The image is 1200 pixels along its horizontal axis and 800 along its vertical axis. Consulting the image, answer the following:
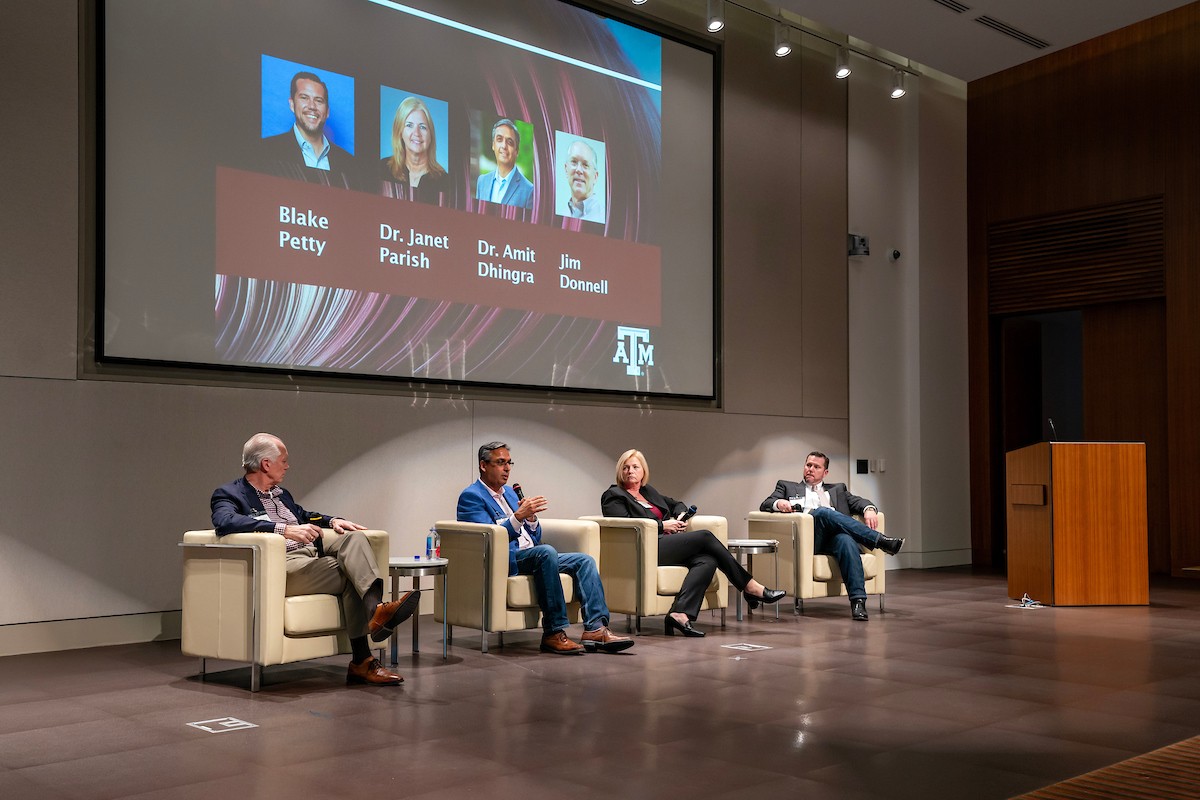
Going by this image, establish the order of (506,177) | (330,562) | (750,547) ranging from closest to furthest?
(330,562)
(750,547)
(506,177)

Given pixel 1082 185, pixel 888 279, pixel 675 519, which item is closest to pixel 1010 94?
pixel 1082 185

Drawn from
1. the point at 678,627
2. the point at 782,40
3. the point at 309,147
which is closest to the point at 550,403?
the point at 678,627

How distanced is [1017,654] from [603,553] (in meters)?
2.28

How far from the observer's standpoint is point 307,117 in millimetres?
6508

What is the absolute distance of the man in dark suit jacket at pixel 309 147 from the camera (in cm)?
636

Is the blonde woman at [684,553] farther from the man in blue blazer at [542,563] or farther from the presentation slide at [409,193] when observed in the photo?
the presentation slide at [409,193]

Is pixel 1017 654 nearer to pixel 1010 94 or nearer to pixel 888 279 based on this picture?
pixel 888 279

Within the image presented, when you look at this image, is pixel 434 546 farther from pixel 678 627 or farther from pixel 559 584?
pixel 678 627

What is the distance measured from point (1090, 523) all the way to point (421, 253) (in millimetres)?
4712

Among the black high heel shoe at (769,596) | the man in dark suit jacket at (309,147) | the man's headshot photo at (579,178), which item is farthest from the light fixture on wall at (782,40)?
the black high heel shoe at (769,596)

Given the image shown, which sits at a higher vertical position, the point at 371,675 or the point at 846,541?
the point at 846,541

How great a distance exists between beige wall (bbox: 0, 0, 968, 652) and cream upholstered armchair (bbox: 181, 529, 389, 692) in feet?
3.90

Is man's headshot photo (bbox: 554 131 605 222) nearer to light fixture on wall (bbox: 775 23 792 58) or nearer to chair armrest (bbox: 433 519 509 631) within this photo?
light fixture on wall (bbox: 775 23 792 58)

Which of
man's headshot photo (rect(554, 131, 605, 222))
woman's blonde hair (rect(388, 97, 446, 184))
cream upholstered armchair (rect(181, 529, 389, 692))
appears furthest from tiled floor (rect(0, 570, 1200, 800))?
man's headshot photo (rect(554, 131, 605, 222))
